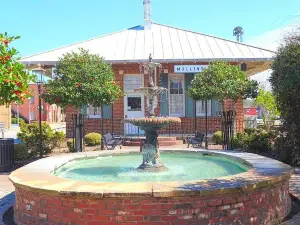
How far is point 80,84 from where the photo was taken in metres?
12.7

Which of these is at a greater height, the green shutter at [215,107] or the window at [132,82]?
the window at [132,82]

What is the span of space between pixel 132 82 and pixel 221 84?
629 cm

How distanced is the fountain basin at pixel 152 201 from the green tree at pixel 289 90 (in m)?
4.61

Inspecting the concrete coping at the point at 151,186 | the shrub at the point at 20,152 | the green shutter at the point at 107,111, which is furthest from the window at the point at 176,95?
the concrete coping at the point at 151,186

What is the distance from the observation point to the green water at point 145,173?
7293 mm

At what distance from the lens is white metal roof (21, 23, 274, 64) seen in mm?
19078

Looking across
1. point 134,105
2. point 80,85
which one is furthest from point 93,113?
point 80,85

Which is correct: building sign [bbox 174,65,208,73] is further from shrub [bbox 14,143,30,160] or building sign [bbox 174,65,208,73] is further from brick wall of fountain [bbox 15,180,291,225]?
brick wall of fountain [bbox 15,180,291,225]

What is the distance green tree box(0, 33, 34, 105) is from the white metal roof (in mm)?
10325

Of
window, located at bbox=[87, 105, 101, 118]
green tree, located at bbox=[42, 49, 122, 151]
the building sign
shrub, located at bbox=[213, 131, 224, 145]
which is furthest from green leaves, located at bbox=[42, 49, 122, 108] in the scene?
window, located at bbox=[87, 105, 101, 118]

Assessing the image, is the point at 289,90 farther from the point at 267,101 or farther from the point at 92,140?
the point at 267,101

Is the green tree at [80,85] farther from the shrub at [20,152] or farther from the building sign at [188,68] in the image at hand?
the building sign at [188,68]

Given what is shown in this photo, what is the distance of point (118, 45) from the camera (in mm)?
21172

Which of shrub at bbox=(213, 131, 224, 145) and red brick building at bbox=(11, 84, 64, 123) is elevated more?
red brick building at bbox=(11, 84, 64, 123)
